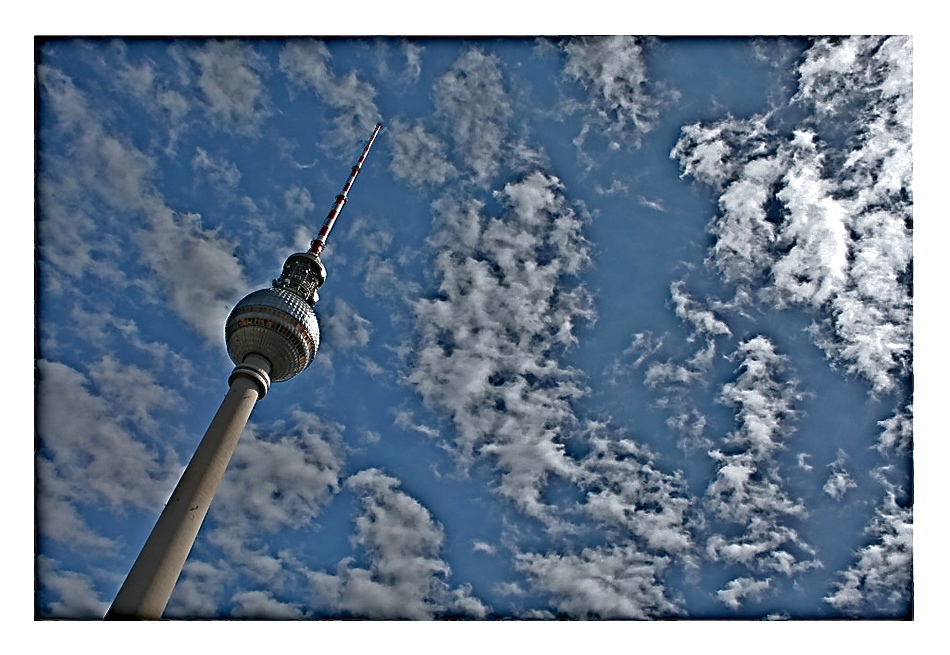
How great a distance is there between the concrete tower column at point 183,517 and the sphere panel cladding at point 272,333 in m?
4.01

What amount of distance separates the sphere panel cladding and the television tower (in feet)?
0.22

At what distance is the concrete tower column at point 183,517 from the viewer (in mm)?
30344

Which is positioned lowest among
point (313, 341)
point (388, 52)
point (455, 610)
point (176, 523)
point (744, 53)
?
point (455, 610)

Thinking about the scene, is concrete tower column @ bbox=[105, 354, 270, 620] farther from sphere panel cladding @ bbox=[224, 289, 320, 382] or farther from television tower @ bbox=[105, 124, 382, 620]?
sphere panel cladding @ bbox=[224, 289, 320, 382]

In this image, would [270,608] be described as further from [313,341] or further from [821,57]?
[313,341]

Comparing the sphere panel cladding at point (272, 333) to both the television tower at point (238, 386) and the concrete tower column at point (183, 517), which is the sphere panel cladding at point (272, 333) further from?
the concrete tower column at point (183, 517)

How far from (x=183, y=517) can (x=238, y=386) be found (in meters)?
13.7

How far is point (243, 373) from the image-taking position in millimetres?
48719

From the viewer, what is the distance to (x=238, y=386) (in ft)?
156

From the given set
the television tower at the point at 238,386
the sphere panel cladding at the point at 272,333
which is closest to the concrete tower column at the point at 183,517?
the television tower at the point at 238,386

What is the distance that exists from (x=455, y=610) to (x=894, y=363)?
44.8 feet

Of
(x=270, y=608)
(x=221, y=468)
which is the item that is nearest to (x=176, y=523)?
(x=221, y=468)
